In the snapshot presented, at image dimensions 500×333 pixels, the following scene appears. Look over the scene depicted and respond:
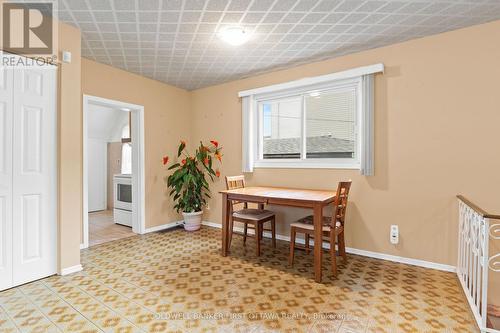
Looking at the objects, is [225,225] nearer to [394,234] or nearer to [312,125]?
[312,125]

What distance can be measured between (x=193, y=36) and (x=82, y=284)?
2780 millimetres

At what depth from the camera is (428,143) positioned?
2.85 meters

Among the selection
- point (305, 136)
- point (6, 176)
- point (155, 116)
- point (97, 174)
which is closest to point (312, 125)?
point (305, 136)

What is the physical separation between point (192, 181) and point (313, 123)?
2.17m

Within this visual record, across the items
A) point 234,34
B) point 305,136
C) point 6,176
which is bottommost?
point 6,176

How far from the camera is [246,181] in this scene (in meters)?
4.28

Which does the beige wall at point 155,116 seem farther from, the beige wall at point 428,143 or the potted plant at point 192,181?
the beige wall at point 428,143

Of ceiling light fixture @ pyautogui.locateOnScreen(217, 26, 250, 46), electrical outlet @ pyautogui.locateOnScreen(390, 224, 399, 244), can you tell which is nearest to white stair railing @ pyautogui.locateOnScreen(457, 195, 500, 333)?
electrical outlet @ pyautogui.locateOnScreen(390, 224, 399, 244)

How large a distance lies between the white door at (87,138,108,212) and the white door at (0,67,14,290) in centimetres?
404

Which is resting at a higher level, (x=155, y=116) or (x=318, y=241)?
(x=155, y=116)

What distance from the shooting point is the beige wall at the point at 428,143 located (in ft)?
8.51

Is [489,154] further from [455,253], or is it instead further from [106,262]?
[106,262]

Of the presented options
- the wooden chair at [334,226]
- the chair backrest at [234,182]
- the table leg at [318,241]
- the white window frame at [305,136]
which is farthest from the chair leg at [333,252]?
the chair backrest at [234,182]

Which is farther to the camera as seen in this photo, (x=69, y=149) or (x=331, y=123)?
(x=331, y=123)
